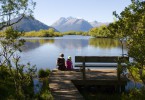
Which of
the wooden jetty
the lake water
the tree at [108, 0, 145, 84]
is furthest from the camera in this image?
the lake water

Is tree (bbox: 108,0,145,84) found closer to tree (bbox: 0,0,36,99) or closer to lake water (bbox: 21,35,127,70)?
tree (bbox: 0,0,36,99)

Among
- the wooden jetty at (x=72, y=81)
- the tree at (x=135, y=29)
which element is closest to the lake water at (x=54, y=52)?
the wooden jetty at (x=72, y=81)

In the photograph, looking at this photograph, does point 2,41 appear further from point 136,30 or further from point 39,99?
point 136,30

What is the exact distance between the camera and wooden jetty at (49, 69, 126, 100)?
50.8 ft

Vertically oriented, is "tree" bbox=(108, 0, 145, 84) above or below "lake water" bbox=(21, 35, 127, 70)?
above

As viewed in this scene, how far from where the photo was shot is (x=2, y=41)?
15.9 metres

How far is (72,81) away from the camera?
19.6 metres

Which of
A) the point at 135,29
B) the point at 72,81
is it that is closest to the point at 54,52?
the point at 72,81

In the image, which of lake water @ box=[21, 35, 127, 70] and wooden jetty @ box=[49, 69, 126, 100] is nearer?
wooden jetty @ box=[49, 69, 126, 100]

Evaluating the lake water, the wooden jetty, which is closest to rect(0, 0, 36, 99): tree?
the wooden jetty

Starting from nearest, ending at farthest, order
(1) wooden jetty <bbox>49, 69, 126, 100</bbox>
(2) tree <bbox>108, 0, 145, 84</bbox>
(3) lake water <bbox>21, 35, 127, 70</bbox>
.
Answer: (2) tree <bbox>108, 0, 145, 84</bbox>, (1) wooden jetty <bbox>49, 69, 126, 100</bbox>, (3) lake water <bbox>21, 35, 127, 70</bbox>

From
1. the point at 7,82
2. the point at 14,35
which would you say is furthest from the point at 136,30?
the point at 7,82

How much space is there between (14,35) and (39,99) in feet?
11.7

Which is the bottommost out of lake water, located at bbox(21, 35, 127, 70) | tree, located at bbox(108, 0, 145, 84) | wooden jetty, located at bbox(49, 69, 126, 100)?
lake water, located at bbox(21, 35, 127, 70)
